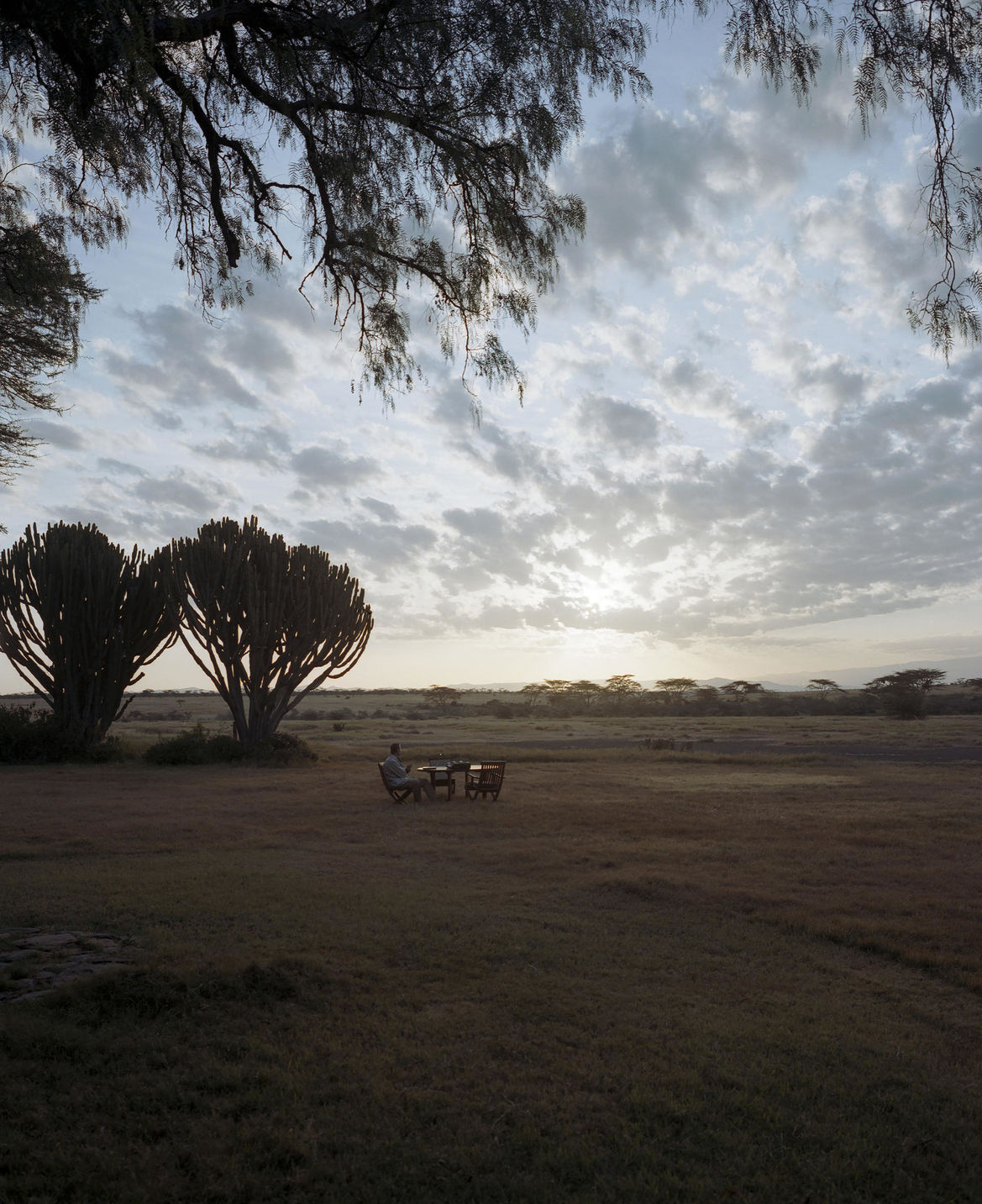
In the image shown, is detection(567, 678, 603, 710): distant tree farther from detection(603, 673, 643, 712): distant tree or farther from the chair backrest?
the chair backrest

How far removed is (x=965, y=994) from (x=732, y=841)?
5550 millimetres

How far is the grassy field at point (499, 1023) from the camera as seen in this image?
3.34 metres

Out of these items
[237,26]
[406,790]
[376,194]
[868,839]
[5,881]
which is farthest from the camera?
[406,790]

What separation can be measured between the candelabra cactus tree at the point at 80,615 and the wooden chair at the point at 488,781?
37.9 feet

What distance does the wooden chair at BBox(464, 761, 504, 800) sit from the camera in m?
14.9

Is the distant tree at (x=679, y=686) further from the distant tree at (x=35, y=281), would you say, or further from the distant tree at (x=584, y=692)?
the distant tree at (x=35, y=281)

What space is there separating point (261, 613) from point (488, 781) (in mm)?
A: 8914

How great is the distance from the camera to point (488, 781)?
49.3 feet

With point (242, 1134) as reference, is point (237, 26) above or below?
above

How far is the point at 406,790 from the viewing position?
14703mm

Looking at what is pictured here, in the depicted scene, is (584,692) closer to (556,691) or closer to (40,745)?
(556,691)

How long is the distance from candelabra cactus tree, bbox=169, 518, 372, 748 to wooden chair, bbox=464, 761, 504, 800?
26.4 ft

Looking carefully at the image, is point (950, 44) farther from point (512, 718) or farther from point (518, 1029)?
point (512, 718)

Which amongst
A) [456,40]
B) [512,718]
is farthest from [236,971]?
[512,718]
